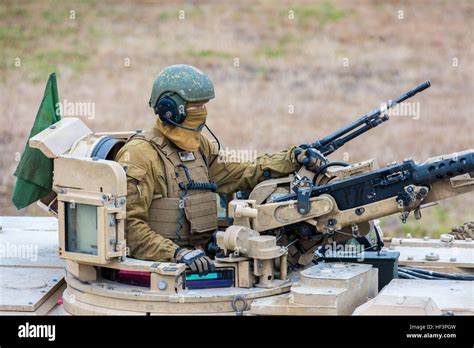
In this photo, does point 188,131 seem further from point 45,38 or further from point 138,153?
point 45,38

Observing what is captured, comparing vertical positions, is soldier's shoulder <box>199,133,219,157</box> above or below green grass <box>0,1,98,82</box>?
below

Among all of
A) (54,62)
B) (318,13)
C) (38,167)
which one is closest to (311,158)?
(38,167)

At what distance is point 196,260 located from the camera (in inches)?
510

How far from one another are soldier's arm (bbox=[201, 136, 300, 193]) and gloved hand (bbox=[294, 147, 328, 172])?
36 cm

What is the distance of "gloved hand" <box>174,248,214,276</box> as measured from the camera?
12906 millimetres

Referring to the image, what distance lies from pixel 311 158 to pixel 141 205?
1.58 m

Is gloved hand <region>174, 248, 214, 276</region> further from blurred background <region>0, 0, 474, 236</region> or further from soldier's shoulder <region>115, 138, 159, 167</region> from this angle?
blurred background <region>0, 0, 474, 236</region>

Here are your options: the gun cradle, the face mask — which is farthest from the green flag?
the gun cradle

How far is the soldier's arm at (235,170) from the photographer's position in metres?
14.3

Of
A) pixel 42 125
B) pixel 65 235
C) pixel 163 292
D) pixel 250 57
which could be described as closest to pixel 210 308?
pixel 163 292

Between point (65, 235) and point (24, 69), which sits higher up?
point (24, 69)

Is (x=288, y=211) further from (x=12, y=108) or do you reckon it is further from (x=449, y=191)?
(x=12, y=108)

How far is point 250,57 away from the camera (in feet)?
95.0

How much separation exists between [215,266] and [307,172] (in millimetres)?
1444
